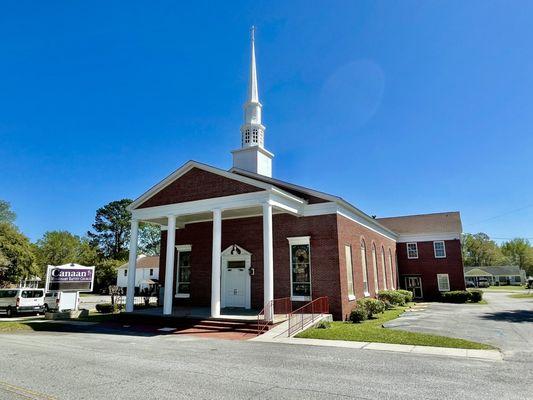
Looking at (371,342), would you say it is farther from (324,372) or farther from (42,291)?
(42,291)

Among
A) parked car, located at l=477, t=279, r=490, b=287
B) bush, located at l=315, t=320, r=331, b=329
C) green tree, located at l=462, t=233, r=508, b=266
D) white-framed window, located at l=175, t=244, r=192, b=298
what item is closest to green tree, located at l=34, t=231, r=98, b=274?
white-framed window, located at l=175, t=244, r=192, b=298

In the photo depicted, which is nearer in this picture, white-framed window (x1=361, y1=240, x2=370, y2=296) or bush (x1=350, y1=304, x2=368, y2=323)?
bush (x1=350, y1=304, x2=368, y2=323)

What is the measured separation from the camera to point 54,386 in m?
7.10

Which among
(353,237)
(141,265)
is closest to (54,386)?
(353,237)

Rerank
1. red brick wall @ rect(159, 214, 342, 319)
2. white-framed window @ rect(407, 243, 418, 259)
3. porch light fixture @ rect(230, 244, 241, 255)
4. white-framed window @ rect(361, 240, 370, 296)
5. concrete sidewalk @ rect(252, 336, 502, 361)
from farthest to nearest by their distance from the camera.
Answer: white-framed window @ rect(407, 243, 418, 259), white-framed window @ rect(361, 240, 370, 296), porch light fixture @ rect(230, 244, 241, 255), red brick wall @ rect(159, 214, 342, 319), concrete sidewalk @ rect(252, 336, 502, 361)

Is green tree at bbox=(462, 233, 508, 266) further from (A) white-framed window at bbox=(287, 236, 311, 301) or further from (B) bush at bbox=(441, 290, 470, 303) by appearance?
(A) white-framed window at bbox=(287, 236, 311, 301)

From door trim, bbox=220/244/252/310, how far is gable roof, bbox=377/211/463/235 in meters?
21.1

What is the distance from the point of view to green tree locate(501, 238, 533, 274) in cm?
Result: 9856

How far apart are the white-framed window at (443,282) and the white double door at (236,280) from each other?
72.6ft

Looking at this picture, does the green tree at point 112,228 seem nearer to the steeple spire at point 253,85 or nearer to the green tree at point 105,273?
the green tree at point 105,273

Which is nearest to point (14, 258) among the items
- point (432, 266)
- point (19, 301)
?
point (19, 301)

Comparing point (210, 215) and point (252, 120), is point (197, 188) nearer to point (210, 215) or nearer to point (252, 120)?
point (210, 215)

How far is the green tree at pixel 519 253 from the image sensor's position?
9856cm

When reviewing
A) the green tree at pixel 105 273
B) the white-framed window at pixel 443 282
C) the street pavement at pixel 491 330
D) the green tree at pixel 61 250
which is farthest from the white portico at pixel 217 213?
the green tree at pixel 61 250
